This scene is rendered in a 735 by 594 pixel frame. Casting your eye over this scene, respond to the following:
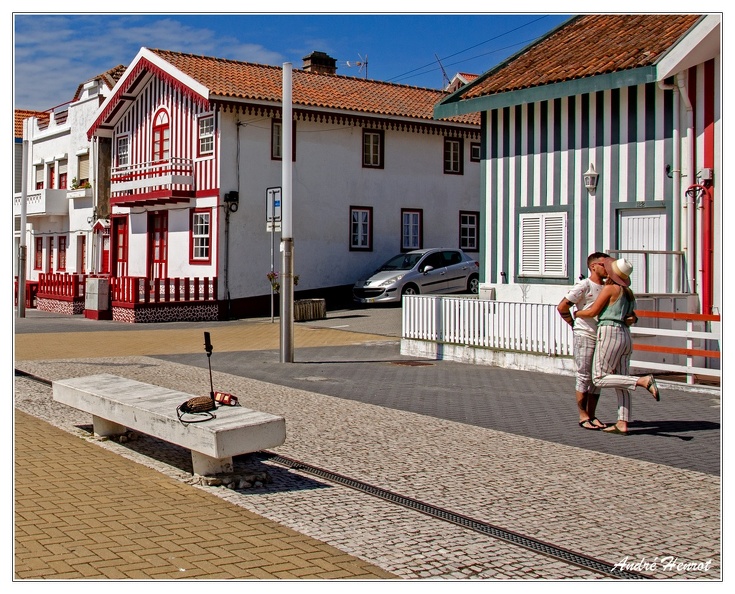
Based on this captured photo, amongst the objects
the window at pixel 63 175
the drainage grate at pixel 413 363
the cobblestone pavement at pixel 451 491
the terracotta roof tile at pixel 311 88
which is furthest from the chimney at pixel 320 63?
the cobblestone pavement at pixel 451 491

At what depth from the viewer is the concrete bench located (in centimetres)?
734

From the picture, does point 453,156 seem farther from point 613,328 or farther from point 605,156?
point 613,328

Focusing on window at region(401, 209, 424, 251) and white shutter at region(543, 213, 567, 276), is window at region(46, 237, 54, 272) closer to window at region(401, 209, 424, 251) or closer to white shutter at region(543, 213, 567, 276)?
window at region(401, 209, 424, 251)

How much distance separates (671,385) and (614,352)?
3679 mm

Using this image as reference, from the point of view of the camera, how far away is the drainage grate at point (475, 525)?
563cm

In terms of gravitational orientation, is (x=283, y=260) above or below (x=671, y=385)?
above

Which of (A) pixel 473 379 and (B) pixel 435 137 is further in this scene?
(B) pixel 435 137

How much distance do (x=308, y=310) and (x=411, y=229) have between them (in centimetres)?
850

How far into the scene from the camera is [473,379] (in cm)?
1422

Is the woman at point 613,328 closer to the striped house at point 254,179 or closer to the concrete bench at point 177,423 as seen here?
the concrete bench at point 177,423

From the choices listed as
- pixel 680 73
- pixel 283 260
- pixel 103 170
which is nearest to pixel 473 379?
pixel 283 260

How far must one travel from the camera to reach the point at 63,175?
39594mm

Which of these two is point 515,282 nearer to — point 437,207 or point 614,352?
point 614,352

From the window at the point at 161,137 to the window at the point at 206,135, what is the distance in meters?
→ 2.09
